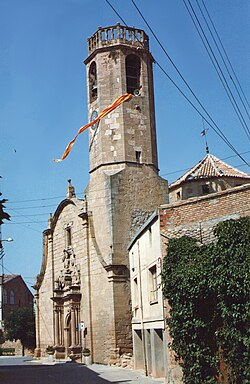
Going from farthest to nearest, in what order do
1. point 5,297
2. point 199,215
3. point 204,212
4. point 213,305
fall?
point 5,297 → point 199,215 → point 204,212 → point 213,305

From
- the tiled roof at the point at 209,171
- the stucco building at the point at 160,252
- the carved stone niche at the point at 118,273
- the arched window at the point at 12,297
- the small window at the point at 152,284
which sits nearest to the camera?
the stucco building at the point at 160,252

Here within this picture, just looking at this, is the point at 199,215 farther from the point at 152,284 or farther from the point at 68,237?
the point at 68,237

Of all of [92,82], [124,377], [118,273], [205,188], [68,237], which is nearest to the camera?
[124,377]

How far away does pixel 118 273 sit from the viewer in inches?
1189

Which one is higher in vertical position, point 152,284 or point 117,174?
point 117,174

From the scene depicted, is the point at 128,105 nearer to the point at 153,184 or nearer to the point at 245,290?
the point at 153,184

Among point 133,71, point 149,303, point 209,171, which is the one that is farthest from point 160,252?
point 209,171

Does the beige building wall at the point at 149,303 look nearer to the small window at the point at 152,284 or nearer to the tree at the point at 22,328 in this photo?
the small window at the point at 152,284

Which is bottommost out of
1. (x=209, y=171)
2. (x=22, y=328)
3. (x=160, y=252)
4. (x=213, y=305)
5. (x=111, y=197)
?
(x=22, y=328)

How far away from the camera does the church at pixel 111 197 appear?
30.3 meters

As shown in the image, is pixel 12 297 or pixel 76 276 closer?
pixel 76 276

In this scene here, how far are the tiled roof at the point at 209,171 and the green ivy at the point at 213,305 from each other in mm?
18891

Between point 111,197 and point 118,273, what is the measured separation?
3.94m

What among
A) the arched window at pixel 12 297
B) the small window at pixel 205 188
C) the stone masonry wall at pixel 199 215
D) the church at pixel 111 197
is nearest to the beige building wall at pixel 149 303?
the stone masonry wall at pixel 199 215
